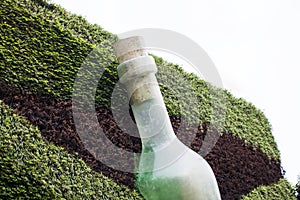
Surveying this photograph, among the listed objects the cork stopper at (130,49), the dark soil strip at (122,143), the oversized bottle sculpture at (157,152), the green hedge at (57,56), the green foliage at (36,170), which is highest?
the cork stopper at (130,49)

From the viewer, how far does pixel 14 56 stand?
3250mm

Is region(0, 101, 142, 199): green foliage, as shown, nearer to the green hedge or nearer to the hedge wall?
the hedge wall

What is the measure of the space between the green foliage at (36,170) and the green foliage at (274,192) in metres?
2.35

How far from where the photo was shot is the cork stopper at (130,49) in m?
2.53

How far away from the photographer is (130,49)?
8.34ft

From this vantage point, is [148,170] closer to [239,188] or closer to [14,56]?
[14,56]

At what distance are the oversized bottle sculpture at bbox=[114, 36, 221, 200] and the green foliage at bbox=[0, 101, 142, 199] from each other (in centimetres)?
73

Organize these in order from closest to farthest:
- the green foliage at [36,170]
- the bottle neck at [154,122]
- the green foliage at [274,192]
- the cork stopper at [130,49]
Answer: the bottle neck at [154,122] < the cork stopper at [130,49] < the green foliage at [36,170] < the green foliage at [274,192]

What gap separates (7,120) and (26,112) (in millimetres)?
237

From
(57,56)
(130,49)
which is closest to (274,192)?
(57,56)

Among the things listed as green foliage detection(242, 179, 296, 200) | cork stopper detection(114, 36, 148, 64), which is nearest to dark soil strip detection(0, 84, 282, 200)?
green foliage detection(242, 179, 296, 200)

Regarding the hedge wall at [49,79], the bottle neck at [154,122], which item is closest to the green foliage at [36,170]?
the hedge wall at [49,79]

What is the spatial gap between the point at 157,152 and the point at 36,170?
916mm

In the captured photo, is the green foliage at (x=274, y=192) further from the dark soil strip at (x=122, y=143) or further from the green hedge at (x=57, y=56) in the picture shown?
the green hedge at (x=57, y=56)
